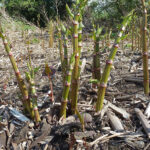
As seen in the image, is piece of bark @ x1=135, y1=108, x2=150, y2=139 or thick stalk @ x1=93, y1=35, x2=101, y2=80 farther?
thick stalk @ x1=93, y1=35, x2=101, y2=80

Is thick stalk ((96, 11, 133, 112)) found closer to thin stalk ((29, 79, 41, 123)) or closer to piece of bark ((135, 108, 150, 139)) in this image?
piece of bark ((135, 108, 150, 139))

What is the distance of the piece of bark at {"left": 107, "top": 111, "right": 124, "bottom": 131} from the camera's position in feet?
4.44

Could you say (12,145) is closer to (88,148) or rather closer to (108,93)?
(88,148)

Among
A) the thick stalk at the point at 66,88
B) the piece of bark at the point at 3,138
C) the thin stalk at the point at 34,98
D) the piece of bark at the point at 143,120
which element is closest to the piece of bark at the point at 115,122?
the piece of bark at the point at 143,120

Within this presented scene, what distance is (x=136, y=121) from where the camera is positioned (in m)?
1.43

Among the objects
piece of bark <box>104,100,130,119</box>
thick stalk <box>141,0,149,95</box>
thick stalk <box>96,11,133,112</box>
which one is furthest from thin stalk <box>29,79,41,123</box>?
thick stalk <box>141,0,149,95</box>

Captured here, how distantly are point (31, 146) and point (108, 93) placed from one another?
92 centimetres

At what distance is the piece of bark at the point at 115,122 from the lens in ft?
4.44

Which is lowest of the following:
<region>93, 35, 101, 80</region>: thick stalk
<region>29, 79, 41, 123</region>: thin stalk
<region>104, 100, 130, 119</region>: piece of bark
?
<region>104, 100, 130, 119</region>: piece of bark

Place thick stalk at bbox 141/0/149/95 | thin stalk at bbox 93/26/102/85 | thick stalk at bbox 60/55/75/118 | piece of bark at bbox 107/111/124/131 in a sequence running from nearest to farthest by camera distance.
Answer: thick stalk at bbox 60/55/75/118
piece of bark at bbox 107/111/124/131
thick stalk at bbox 141/0/149/95
thin stalk at bbox 93/26/102/85

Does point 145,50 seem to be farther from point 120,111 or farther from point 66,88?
point 66,88

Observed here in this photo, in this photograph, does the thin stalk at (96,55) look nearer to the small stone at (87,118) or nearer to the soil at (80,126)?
the soil at (80,126)

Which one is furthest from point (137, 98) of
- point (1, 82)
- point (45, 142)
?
point (1, 82)

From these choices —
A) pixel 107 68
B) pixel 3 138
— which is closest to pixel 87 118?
pixel 107 68
